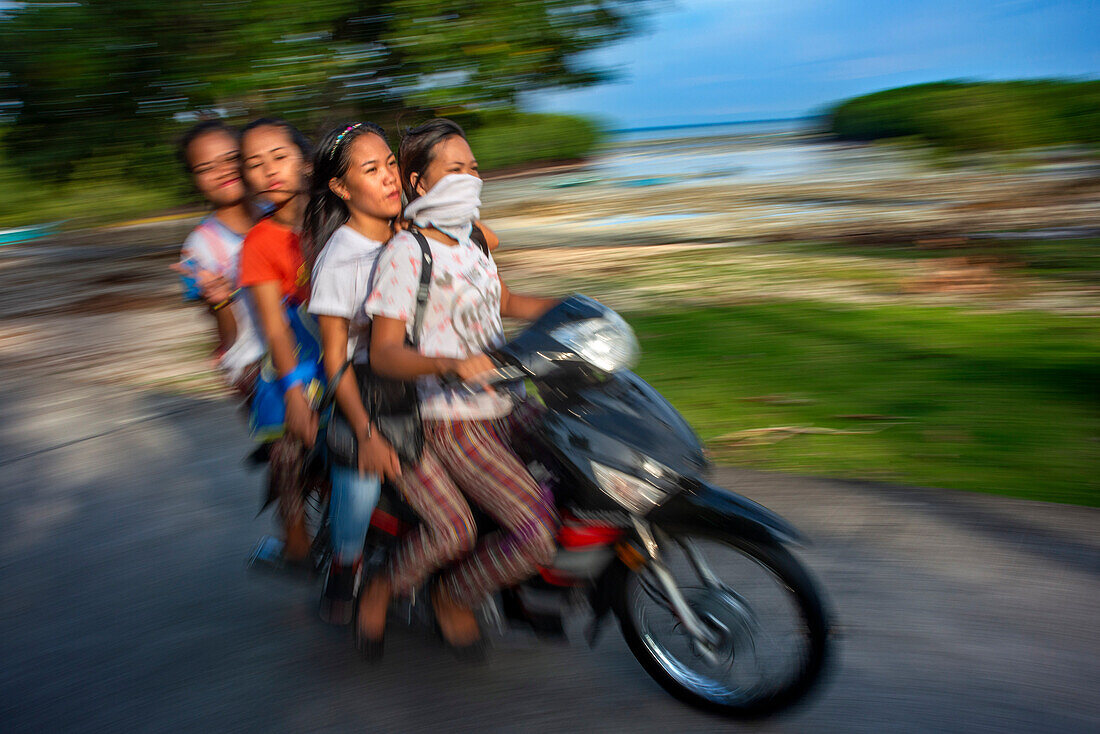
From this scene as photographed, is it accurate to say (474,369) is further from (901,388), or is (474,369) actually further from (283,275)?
(901,388)

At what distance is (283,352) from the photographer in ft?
9.74

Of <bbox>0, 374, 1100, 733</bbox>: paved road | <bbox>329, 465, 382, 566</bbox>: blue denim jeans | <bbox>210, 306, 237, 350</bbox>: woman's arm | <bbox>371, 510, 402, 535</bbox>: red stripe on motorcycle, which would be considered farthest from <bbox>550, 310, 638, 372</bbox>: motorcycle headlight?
<bbox>210, 306, 237, 350</bbox>: woman's arm

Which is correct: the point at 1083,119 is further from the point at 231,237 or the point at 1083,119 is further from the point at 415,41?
the point at 231,237

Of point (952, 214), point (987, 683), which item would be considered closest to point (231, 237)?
point (987, 683)

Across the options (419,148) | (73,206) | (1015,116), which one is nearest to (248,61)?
(419,148)

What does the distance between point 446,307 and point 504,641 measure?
1.26m

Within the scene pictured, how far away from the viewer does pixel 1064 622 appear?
3.11 meters

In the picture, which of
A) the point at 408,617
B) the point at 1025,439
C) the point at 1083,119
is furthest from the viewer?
the point at 1083,119

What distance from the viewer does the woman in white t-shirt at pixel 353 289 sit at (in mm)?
2721

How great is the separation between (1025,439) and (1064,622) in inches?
67.9

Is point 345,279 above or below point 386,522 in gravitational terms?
above

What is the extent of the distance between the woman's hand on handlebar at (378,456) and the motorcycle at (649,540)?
0.18 meters

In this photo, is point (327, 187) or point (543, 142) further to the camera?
point (543, 142)

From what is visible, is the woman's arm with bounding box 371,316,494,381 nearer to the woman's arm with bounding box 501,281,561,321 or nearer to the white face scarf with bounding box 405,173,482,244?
the white face scarf with bounding box 405,173,482,244
